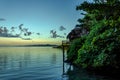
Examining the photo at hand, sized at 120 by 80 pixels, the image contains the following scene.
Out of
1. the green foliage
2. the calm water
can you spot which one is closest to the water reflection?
the calm water

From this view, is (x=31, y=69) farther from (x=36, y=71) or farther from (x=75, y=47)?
(x=75, y=47)

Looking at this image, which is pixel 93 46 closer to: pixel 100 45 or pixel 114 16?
pixel 100 45

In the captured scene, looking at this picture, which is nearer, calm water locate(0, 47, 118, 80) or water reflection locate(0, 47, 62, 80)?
calm water locate(0, 47, 118, 80)

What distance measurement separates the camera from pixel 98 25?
39.8 m

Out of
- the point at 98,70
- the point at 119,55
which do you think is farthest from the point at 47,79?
the point at 119,55

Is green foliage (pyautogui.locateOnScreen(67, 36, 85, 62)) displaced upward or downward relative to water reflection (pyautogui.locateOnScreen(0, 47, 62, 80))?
upward

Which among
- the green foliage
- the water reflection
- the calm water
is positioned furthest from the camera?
the green foliage

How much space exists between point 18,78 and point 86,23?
25.8m

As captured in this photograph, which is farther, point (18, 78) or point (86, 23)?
point (86, 23)

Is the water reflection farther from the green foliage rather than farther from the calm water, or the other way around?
the green foliage

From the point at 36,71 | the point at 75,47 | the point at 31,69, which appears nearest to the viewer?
the point at 36,71

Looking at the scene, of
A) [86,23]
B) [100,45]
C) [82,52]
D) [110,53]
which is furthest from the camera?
[86,23]

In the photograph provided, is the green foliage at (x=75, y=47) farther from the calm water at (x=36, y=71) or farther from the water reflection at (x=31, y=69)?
the water reflection at (x=31, y=69)

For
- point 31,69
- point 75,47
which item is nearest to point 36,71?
point 31,69
